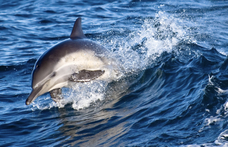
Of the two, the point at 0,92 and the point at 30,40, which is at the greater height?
the point at 30,40

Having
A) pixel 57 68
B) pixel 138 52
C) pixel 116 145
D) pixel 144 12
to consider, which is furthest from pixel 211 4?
pixel 116 145

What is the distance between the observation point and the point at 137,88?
8.33m

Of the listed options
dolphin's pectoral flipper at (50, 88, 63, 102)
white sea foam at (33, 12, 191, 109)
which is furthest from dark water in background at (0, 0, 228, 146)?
dolphin's pectoral flipper at (50, 88, 63, 102)

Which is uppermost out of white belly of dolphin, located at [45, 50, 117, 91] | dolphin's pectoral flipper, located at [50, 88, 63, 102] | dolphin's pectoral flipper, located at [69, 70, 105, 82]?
white belly of dolphin, located at [45, 50, 117, 91]

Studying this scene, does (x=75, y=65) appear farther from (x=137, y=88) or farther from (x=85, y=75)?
(x=137, y=88)

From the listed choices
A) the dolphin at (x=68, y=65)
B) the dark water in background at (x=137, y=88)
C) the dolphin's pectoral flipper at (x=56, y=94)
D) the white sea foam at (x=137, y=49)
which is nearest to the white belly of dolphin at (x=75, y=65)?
the dolphin at (x=68, y=65)

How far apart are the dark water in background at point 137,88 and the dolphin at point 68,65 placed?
0.67m

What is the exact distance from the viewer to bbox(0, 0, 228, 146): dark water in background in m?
5.82

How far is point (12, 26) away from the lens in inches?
580

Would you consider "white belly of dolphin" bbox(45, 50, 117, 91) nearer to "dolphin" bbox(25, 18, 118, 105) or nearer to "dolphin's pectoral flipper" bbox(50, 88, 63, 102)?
"dolphin" bbox(25, 18, 118, 105)

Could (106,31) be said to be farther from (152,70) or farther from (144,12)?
(152,70)

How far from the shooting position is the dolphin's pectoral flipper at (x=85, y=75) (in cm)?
748

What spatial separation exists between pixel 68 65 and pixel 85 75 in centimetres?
49

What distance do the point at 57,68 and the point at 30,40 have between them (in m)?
6.50
